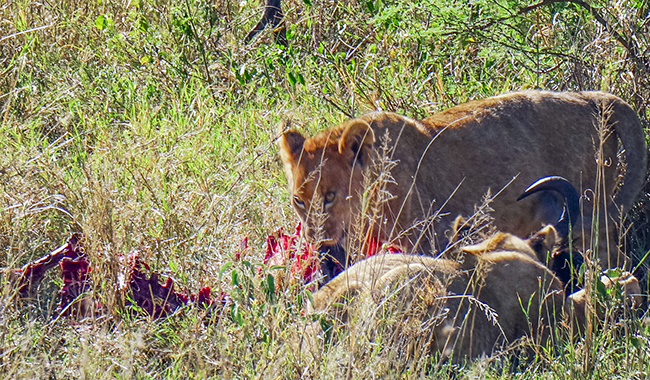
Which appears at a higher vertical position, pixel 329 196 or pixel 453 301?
pixel 329 196

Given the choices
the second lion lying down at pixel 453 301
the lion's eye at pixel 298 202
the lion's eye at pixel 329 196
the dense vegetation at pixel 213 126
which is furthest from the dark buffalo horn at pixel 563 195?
the lion's eye at pixel 298 202

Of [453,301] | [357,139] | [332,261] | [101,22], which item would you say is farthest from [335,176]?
[101,22]

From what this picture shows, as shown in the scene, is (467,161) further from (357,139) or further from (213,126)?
(213,126)

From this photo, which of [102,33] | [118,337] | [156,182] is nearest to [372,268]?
[118,337]

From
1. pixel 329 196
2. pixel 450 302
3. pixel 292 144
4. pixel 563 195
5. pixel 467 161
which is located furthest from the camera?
pixel 467 161

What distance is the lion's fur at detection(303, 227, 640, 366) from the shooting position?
346 cm

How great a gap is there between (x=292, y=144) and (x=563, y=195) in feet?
5.10

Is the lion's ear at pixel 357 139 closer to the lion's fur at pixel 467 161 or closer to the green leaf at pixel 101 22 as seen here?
the lion's fur at pixel 467 161

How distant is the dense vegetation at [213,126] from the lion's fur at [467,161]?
1.51 ft

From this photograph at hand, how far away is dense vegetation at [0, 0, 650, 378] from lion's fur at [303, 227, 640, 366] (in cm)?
14

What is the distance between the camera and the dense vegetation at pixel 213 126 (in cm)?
363

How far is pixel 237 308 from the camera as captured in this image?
356 centimetres

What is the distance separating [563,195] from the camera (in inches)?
185

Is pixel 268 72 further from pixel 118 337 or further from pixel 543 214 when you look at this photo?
pixel 118 337
